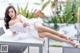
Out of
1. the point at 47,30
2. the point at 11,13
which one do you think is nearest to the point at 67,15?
the point at 47,30

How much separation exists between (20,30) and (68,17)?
19.3 inches

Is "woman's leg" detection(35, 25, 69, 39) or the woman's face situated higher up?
the woman's face

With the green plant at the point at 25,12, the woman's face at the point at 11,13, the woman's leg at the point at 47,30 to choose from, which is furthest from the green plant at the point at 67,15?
the woman's face at the point at 11,13

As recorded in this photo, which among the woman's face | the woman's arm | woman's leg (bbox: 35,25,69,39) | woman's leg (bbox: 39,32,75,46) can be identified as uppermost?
the woman's face

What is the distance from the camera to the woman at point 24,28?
1949 millimetres

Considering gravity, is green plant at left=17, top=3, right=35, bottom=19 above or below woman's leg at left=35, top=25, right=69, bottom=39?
above

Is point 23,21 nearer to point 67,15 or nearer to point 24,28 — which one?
point 24,28

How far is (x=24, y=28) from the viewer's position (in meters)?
1.99

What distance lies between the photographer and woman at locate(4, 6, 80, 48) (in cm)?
195

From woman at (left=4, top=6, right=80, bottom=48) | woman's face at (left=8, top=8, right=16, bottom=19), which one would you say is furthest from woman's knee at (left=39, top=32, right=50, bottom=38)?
woman's face at (left=8, top=8, right=16, bottom=19)

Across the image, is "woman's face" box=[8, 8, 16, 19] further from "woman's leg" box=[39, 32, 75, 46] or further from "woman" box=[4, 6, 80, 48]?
"woman's leg" box=[39, 32, 75, 46]

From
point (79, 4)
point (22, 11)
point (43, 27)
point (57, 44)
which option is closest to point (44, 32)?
point (43, 27)

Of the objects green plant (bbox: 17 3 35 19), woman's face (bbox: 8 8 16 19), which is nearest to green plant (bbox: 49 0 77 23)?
green plant (bbox: 17 3 35 19)

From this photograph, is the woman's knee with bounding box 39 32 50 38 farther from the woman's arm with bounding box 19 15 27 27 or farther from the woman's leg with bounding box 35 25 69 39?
the woman's arm with bounding box 19 15 27 27
